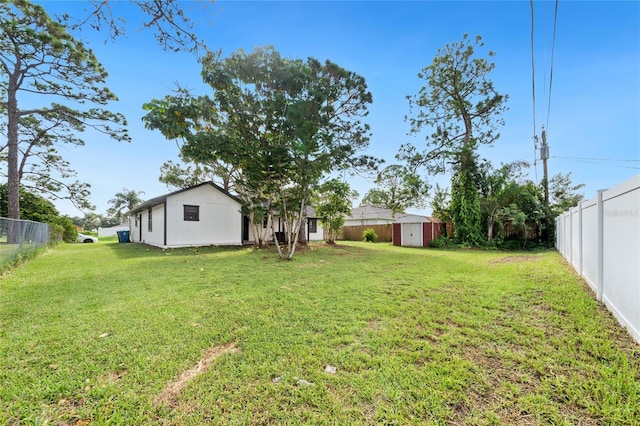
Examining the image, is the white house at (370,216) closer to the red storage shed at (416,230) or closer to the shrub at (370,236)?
the shrub at (370,236)

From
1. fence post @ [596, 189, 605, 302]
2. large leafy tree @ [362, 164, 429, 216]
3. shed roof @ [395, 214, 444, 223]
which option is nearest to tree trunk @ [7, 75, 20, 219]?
large leafy tree @ [362, 164, 429, 216]

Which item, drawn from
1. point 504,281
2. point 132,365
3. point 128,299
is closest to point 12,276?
point 128,299

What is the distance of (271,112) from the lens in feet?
35.0

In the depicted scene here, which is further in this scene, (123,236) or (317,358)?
(123,236)

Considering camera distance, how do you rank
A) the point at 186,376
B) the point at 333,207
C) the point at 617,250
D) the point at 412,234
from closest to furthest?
the point at 186,376
the point at 617,250
the point at 333,207
the point at 412,234

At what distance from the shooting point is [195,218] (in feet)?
46.3

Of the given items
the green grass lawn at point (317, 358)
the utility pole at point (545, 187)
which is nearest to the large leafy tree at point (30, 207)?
the green grass lawn at point (317, 358)

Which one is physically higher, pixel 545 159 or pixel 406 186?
pixel 545 159

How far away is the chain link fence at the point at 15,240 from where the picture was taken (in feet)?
22.6

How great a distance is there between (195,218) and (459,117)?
1690 cm

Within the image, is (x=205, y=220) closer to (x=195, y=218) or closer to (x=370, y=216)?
(x=195, y=218)

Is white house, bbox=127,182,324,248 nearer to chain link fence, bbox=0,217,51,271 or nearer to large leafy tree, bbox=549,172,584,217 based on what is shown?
chain link fence, bbox=0,217,51,271

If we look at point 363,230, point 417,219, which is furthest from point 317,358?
point 363,230

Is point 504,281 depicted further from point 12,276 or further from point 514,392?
point 12,276
